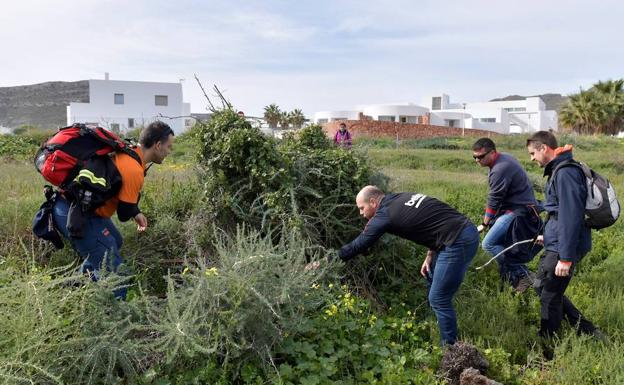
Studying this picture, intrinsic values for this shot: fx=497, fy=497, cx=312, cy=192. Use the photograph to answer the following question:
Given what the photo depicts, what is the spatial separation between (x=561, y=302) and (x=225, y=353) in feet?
9.60

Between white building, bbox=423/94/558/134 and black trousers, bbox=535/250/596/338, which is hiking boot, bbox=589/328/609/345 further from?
white building, bbox=423/94/558/134

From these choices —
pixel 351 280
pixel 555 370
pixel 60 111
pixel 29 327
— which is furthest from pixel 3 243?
pixel 60 111

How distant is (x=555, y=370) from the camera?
397 cm

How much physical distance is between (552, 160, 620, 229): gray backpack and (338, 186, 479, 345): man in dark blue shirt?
37.8 inches

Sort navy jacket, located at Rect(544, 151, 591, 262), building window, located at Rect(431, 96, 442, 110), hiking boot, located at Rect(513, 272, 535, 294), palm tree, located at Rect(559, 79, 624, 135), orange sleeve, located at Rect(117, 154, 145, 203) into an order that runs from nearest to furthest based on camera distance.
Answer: orange sleeve, located at Rect(117, 154, 145, 203) → navy jacket, located at Rect(544, 151, 591, 262) → hiking boot, located at Rect(513, 272, 535, 294) → palm tree, located at Rect(559, 79, 624, 135) → building window, located at Rect(431, 96, 442, 110)

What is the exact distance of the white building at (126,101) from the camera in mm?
43469

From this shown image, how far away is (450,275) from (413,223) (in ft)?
1.79

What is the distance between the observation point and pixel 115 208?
4.01m

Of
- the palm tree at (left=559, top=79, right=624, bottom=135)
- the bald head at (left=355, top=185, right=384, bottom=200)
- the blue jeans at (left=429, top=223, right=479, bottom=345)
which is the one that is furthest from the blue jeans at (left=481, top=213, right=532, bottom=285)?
the palm tree at (left=559, top=79, right=624, bottom=135)

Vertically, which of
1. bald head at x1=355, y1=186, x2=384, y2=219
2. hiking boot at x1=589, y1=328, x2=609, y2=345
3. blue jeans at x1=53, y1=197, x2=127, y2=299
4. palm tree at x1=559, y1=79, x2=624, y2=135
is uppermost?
palm tree at x1=559, y1=79, x2=624, y2=135

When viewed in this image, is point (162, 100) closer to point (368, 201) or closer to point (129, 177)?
point (129, 177)

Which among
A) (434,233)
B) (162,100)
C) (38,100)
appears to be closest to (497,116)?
(162,100)

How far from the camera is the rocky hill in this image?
5859 cm

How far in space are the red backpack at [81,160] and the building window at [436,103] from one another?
66.3 metres
